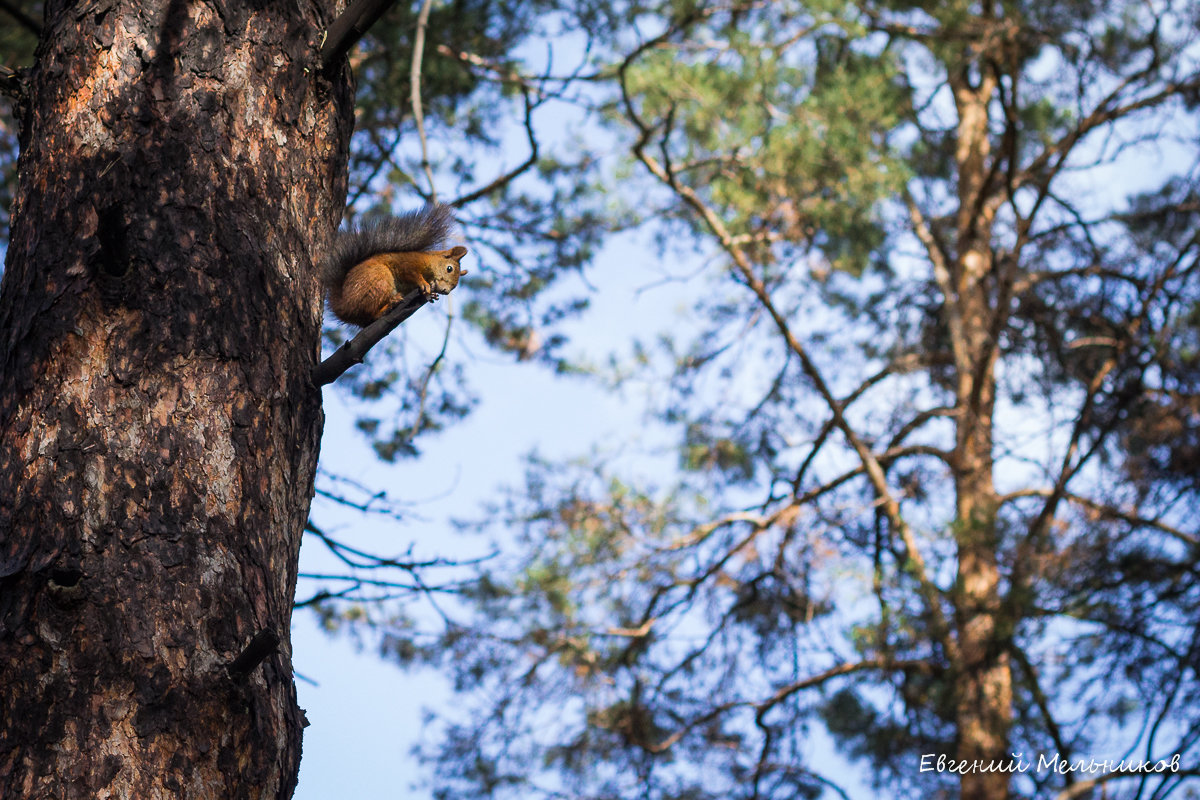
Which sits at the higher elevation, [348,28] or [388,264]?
[348,28]

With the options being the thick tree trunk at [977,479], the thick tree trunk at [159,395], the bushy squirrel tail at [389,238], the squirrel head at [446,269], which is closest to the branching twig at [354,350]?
the thick tree trunk at [159,395]

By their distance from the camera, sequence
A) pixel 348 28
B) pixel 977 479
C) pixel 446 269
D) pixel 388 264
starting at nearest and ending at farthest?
pixel 348 28 → pixel 388 264 → pixel 446 269 → pixel 977 479

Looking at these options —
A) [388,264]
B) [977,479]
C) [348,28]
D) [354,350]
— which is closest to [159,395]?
[354,350]

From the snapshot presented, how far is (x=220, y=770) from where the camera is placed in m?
1.34

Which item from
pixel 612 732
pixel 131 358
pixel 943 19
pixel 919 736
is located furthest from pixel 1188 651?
pixel 131 358

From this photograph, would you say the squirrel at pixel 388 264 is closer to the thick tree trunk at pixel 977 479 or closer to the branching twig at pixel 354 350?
the branching twig at pixel 354 350

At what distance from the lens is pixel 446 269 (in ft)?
7.26

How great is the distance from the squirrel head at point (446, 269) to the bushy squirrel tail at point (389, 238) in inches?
1.1

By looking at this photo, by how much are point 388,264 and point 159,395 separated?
2.19 feet

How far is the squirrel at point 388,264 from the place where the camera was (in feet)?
6.34

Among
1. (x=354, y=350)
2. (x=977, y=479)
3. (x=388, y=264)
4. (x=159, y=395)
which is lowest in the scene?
(x=159, y=395)

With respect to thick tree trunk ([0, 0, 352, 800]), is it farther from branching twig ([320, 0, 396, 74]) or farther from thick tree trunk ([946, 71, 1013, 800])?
thick tree trunk ([946, 71, 1013, 800])

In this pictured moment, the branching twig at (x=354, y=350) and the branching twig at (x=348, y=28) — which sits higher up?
the branching twig at (x=348, y=28)

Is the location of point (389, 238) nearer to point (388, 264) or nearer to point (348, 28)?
point (388, 264)
